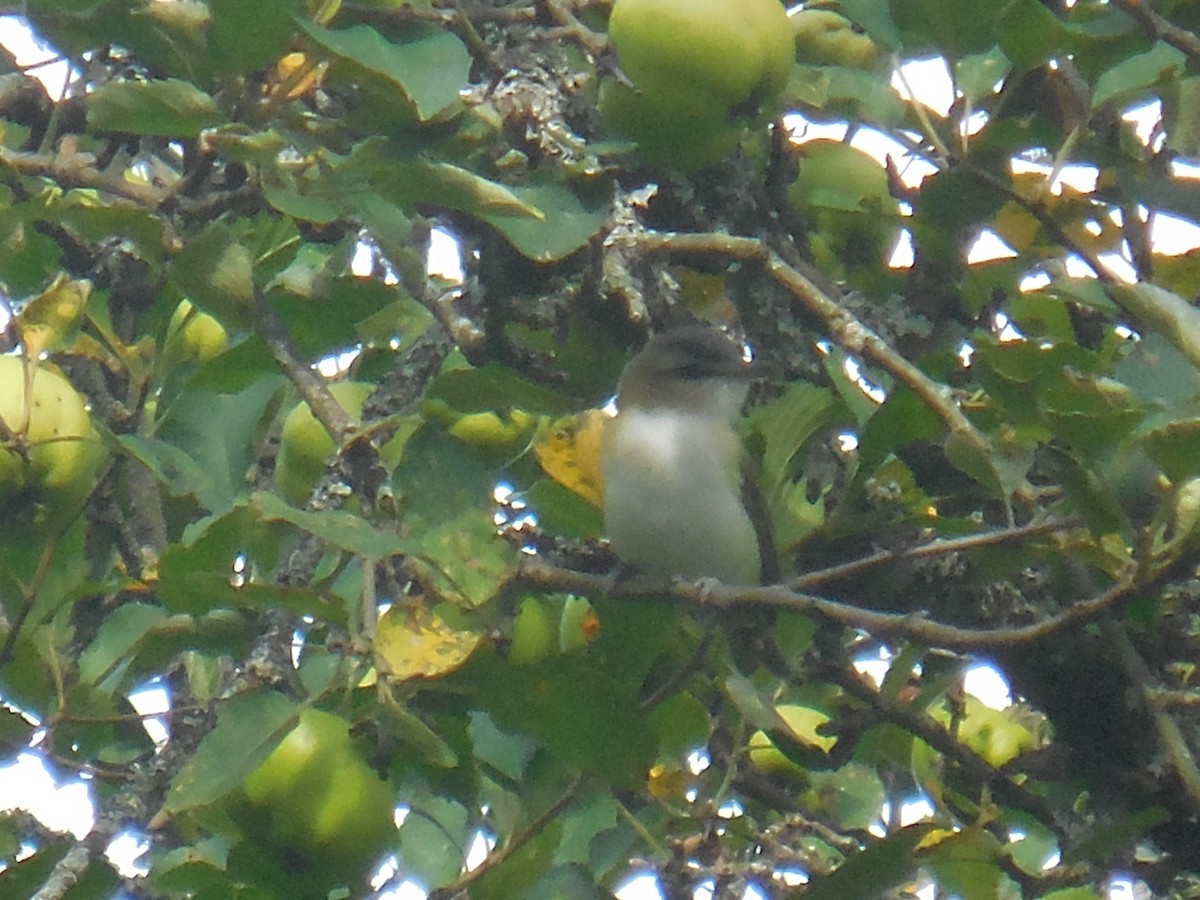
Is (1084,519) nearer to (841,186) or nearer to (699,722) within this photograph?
(699,722)

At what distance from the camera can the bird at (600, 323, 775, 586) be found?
10.5ft

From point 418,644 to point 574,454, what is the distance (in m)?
0.59

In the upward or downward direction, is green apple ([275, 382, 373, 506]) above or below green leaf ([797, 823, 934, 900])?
below

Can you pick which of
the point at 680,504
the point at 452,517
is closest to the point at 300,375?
the point at 452,517

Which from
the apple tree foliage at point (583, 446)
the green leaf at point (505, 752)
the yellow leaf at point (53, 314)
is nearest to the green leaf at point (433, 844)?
the apple tree foliage at point (583, 446)

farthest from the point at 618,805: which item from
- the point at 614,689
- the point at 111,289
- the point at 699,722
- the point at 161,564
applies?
the point at 111,289

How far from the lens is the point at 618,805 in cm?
206

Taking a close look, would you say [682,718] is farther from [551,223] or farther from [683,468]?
[683,468]

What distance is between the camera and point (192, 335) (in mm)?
2502

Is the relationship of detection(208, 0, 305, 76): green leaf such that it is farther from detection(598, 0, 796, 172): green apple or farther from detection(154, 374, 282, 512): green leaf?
detection(154, 374, 282, 512): green leaf

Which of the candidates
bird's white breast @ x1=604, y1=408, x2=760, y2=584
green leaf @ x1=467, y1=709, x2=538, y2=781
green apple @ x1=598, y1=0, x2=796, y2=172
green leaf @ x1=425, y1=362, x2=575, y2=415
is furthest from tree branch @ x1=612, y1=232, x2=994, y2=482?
bird's white breast @ x1=604, y1=408, x2=760, y2=584

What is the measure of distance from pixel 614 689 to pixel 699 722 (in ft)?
1.57

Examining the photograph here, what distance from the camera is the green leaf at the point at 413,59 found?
1.65 m

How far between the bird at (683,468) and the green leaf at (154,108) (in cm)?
139
